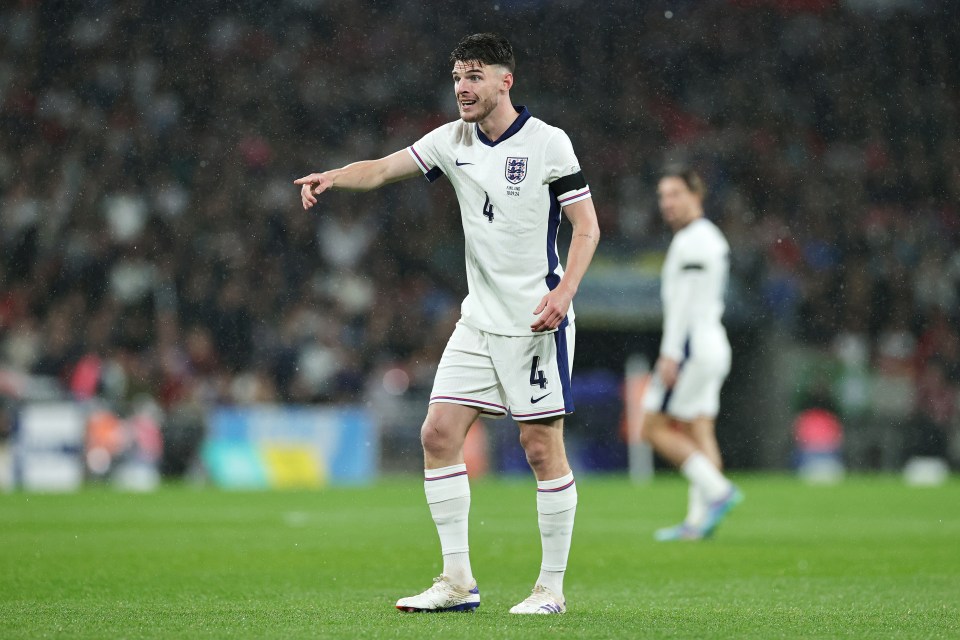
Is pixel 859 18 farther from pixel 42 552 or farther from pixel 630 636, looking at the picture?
pixel 630 636

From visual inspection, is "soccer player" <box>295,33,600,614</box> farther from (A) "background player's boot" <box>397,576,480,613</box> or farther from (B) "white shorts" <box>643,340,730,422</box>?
(B) "white shorts" <box>643,340,730,422</box>

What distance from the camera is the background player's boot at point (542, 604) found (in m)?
5.14

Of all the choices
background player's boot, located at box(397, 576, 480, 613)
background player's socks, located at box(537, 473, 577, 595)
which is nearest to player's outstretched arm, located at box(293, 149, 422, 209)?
background player's socks, located at box(537, 473, 577, 595)

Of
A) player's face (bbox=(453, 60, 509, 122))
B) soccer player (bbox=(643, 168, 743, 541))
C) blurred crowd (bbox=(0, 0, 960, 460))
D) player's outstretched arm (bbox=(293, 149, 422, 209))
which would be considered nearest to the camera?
player's face (bbox=(453, 60, 509, 122))

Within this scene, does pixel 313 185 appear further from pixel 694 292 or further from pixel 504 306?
pixel 694 292

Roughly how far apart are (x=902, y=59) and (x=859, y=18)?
1.08 meters

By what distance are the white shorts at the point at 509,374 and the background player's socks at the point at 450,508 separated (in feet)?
0.92

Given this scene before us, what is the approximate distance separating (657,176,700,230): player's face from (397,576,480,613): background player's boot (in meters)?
4.55

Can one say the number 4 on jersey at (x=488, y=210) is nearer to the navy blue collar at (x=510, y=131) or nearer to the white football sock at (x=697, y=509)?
the navy blue collar at (x=510, y=131)

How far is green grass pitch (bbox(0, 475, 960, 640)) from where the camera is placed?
187 inches

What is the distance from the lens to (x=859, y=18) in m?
25.6

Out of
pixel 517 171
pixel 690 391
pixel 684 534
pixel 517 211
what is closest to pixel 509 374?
pixel 517 211

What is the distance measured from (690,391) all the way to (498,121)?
172 inches

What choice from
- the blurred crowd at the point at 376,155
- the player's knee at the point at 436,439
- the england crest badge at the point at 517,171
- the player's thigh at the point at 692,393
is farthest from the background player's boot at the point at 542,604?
the blurred crowd at the point at 376,155
